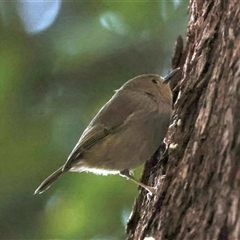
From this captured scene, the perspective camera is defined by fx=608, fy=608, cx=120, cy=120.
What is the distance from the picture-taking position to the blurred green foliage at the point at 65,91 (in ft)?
13.6

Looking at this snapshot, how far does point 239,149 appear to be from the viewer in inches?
92.6

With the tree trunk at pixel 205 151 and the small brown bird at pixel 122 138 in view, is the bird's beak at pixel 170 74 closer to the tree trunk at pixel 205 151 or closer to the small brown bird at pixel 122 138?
the small brown bird at pixel 122 138

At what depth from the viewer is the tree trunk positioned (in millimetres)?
2295

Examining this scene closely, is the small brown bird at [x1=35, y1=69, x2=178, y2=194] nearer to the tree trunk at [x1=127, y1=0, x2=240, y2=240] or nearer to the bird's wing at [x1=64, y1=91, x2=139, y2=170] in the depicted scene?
the bird's wing at [x1=64, y1=91, x2=139, y2=170]

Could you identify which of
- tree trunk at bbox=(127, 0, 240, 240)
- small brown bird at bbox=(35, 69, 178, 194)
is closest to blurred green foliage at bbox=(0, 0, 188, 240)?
small brown bird at bbox=(35, 69, 178, 194)

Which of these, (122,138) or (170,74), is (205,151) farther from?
(170,74)

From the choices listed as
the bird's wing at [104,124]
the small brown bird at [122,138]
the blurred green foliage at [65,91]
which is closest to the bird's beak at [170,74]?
the small brown bird at [122,138]

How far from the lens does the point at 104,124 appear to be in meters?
3.36

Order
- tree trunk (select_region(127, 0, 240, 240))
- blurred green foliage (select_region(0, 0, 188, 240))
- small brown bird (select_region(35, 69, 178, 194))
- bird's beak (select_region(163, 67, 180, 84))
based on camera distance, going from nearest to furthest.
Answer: tree trunk (select_region(127, 0, 240, 240)), small brown bird (select_region(35, 69, 178, 194)), bird's beak (select_region(163, 67, 180, 84)), blurred green foliage (select_region(0, 0, 188, 240))

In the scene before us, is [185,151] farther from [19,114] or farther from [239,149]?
[19,114]

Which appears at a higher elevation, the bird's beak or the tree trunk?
the bird's beak

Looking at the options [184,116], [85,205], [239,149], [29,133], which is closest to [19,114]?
[29,133]

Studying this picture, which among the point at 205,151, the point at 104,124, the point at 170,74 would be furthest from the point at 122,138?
the point at 205,151

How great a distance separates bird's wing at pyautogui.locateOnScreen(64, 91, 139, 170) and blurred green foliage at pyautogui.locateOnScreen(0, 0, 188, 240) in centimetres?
83
